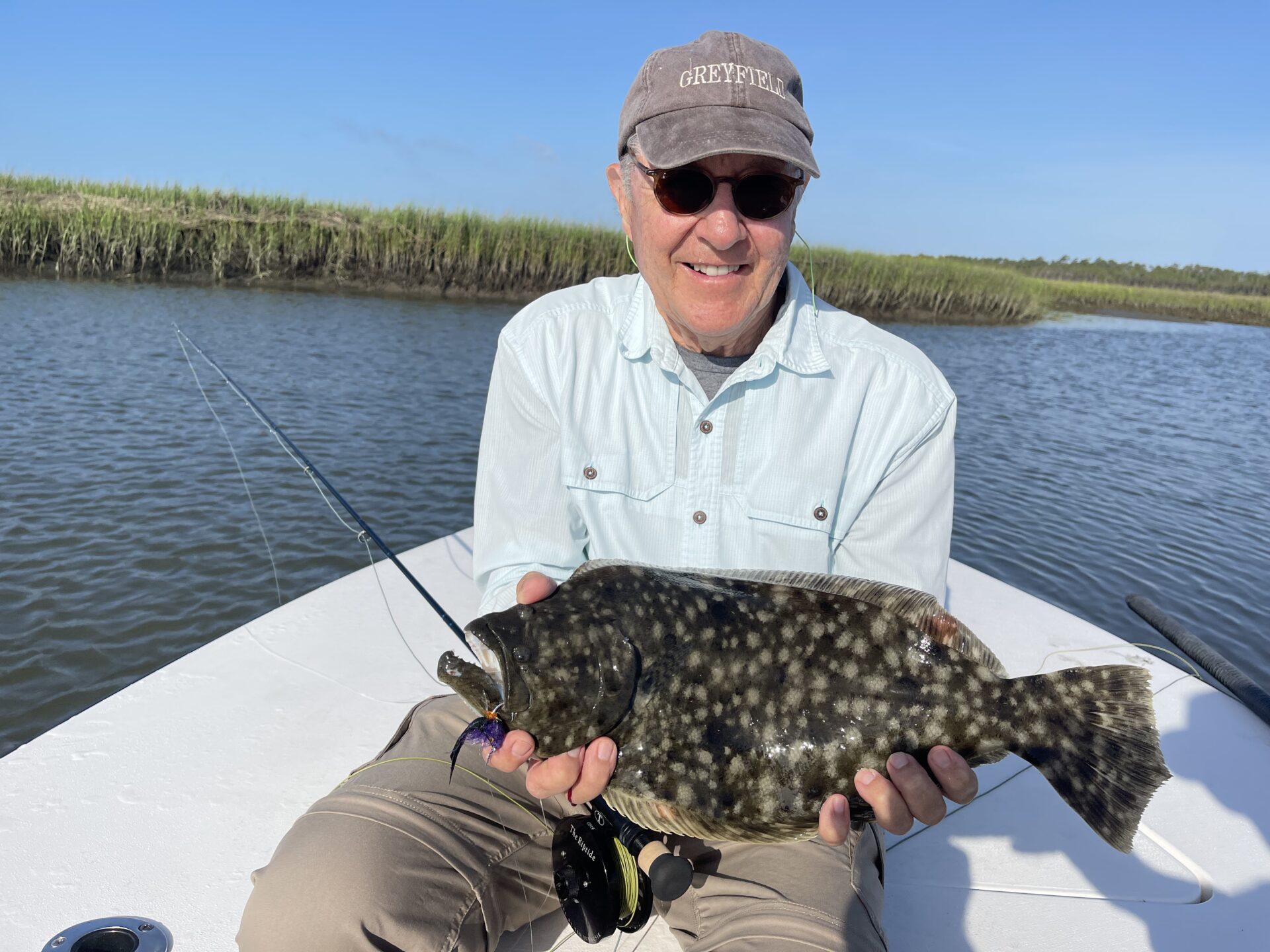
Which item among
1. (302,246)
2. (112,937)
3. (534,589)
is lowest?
(112,937)

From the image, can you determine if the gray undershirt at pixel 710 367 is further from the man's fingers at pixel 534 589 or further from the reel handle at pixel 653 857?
the reel handle at pixel 653 857

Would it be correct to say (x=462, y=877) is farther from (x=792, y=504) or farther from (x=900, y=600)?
(x=792, y=504)

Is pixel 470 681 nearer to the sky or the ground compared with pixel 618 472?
nearer to the ground

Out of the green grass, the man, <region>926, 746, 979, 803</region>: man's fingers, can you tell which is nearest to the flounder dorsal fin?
<region>926, 746, 979, 803</region>: man's fingers

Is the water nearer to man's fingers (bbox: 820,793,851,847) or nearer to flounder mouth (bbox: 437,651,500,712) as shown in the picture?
flounder mouth (bbox: 437,651,500,712)

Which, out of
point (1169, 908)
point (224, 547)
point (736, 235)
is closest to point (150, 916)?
point (736, 235)

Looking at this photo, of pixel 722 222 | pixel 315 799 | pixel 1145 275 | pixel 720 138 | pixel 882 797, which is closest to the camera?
pixel 882 797

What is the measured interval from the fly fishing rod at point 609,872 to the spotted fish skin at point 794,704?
0.74 ft

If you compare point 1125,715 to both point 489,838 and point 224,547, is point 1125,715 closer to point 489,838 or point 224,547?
point 489,838

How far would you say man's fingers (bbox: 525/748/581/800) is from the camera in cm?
190

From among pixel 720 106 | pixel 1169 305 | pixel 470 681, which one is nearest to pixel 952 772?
pixel 470 681

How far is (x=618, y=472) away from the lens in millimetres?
2863

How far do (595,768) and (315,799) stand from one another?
1558 millimetres

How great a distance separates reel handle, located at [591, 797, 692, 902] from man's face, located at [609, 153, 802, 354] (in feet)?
5.19
